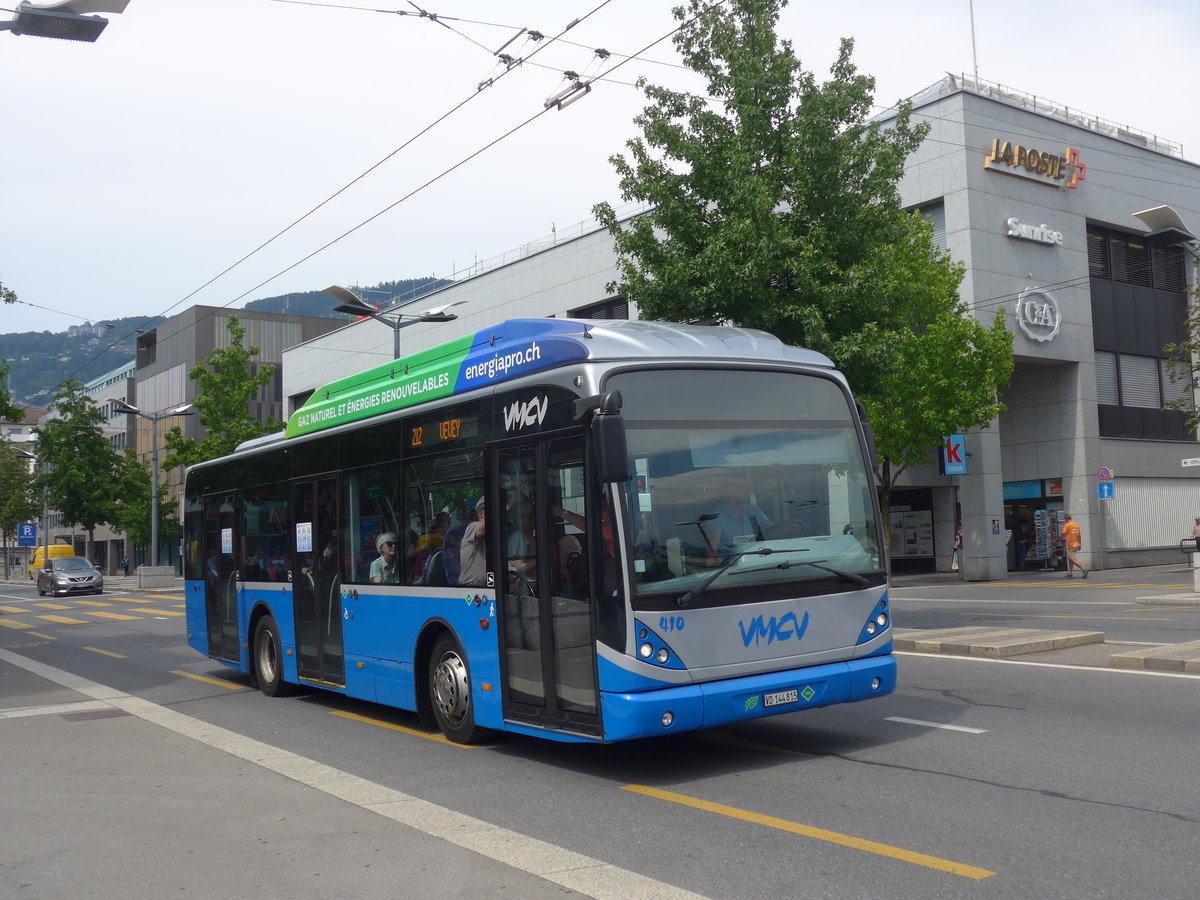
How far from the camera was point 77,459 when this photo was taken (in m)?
59.8

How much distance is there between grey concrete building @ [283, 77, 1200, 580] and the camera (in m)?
32.7

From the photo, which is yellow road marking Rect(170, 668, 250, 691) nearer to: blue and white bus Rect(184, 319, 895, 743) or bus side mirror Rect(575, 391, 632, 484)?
blue and white bus Rect(184, 319, 895, 743)

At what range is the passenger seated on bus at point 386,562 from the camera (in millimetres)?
9617

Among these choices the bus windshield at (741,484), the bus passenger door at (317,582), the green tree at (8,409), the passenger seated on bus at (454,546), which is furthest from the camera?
the green tree at (8,409)

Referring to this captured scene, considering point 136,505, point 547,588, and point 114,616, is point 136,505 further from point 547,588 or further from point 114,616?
point 547,588

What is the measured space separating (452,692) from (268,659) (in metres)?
4.58

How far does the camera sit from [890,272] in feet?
58.5

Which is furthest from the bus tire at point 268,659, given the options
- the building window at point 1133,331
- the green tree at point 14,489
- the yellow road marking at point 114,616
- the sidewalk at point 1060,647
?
the green tree at point 14,489

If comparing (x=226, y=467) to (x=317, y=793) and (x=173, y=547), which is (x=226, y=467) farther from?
(x=173, y=547)

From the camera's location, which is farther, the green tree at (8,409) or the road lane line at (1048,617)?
the green tree at (8,409)

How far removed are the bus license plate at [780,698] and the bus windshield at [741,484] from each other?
0.68 meters

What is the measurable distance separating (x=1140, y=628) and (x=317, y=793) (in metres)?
12.3

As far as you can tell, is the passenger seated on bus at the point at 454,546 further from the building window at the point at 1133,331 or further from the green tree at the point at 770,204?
the building window at the point at 1133,331

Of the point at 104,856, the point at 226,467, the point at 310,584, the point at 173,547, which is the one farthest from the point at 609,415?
the point at 173,547
